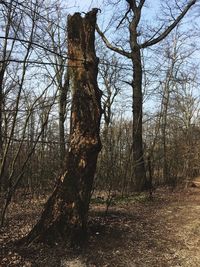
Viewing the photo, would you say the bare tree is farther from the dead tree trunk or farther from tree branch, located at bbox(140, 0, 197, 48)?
the dead tree trunk

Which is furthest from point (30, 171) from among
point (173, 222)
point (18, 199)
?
point (173, 222)

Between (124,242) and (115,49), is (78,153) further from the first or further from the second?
(115,49)

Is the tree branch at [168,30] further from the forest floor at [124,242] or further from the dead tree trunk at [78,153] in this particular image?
the dead tree trunk at [78,153]

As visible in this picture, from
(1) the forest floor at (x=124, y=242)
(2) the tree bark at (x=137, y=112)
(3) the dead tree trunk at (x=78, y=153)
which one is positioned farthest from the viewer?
(2) the tree bark at (x=137, y=112)

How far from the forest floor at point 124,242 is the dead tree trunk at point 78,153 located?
0.27m

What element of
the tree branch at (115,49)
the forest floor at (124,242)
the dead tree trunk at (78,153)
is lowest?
the forest floor at (124,242)

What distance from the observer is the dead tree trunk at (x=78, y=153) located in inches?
222

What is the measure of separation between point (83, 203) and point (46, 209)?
577mm

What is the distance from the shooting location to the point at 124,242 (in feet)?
19.8

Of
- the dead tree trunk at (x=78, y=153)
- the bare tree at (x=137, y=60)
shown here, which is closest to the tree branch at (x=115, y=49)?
the bare tree at (x=137, y=60)

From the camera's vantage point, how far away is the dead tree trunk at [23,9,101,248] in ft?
18.5

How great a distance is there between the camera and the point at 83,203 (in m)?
5.80

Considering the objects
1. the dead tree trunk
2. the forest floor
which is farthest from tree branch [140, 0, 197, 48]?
the dead tree trunk

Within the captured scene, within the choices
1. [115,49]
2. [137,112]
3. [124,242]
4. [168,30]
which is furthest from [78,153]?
[168,30]
